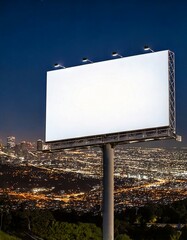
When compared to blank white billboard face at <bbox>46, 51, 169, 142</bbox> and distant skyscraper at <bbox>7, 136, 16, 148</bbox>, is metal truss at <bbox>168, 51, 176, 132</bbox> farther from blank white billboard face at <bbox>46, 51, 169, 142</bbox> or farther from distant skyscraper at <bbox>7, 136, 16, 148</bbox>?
distant skyscraper at <bbox>7, 136, 16, 148</bbox>

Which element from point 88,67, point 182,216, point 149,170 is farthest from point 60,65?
point 182,216

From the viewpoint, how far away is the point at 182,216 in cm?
2630

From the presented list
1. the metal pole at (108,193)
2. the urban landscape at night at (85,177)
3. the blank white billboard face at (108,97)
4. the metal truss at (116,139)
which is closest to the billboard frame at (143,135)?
the metal truss at (116,139)

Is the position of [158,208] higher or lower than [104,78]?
lower

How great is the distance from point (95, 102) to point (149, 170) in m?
11.4

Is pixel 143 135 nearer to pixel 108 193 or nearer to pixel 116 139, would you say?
pixel 116 139

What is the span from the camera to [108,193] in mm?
13695

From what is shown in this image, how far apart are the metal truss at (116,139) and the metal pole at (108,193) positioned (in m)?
0.23

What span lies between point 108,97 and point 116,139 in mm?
930

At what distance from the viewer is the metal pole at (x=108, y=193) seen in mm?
13586

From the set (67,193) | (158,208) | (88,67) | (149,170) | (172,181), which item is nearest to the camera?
(88,67)

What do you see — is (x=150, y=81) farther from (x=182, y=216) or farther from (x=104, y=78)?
(x=182, y=216)

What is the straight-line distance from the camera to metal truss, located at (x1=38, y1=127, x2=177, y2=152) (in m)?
13.0

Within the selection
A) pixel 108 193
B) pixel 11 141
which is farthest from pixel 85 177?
pixel 108 193
